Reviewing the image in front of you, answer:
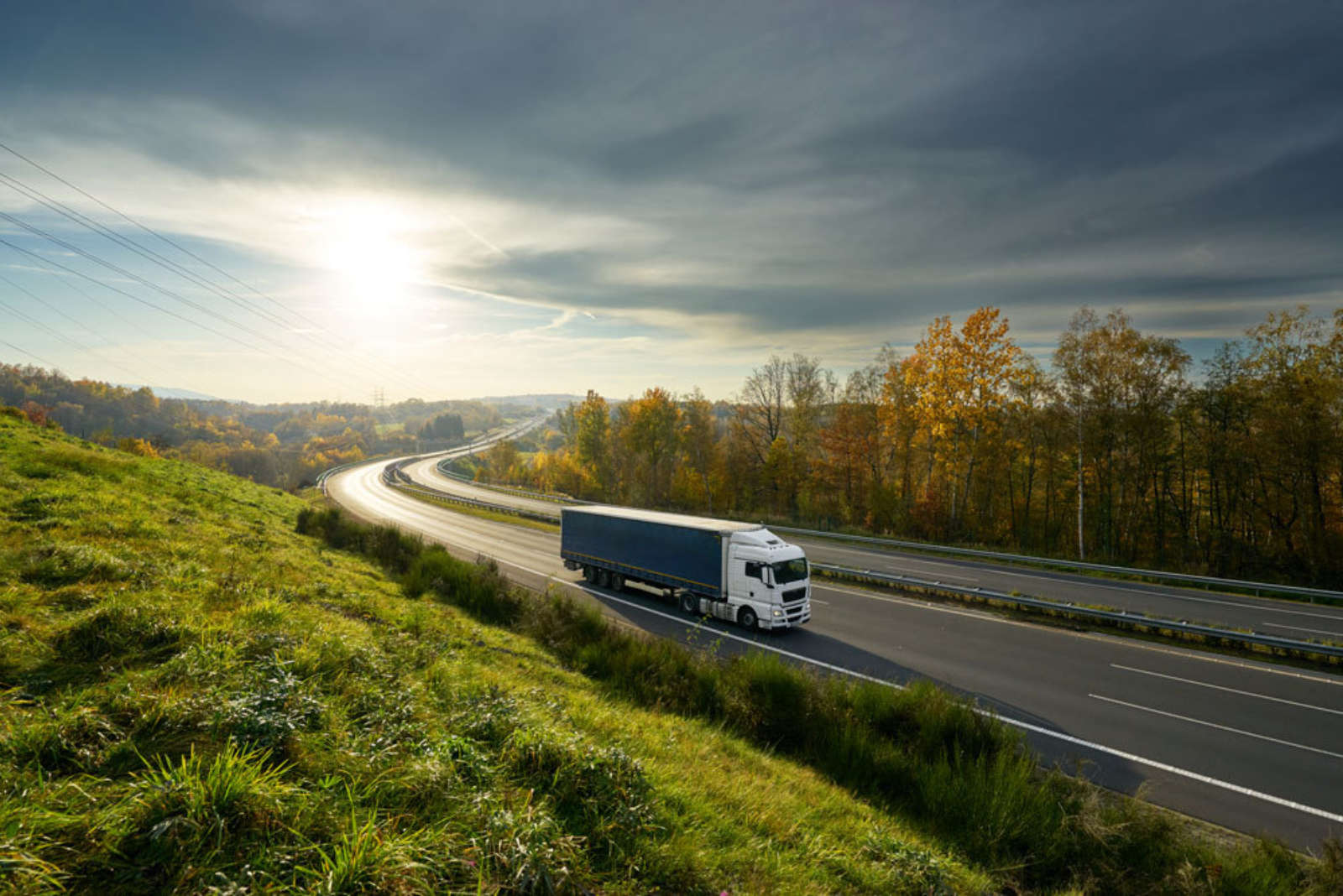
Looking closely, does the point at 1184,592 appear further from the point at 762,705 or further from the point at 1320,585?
the point at 762,705

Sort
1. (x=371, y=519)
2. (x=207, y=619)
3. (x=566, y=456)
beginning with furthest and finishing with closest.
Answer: (x=566, y=456) → (x=371, y=519) → (x=207, y=619)

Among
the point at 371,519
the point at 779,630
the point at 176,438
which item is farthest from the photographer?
the point at 176,438

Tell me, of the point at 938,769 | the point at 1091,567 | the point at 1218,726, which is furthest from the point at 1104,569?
the point at 938,769

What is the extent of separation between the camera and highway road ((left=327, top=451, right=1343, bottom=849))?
9.41 metres

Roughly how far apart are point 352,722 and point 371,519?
150 feet

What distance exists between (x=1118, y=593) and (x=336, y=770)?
95.2ft

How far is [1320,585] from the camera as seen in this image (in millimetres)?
24031

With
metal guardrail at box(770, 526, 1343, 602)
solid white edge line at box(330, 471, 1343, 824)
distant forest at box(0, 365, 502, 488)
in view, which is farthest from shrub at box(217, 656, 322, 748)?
distant forest at box(0, 365, 502, 488)

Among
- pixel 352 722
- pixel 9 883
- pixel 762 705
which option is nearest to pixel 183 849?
pixel 9 883

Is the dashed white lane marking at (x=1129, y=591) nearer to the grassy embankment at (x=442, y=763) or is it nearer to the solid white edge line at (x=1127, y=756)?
the solid white edge line at (x=1127, y=756)

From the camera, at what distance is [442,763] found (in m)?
4.43

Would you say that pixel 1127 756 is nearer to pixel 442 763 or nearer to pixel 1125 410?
pixel 442 763

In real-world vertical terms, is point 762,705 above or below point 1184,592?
above

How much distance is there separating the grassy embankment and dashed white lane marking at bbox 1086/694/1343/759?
18.6ft
